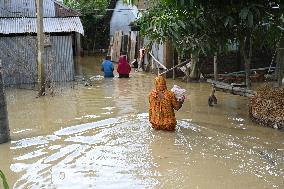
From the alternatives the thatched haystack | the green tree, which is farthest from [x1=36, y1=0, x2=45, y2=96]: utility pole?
the thatched haystack

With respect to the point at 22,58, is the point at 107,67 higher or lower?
lower

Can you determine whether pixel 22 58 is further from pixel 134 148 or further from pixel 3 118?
pixel 134 148

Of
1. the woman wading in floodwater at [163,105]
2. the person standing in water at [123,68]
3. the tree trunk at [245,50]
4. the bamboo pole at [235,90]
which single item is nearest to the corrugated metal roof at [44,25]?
the person standing in water at [123,68]

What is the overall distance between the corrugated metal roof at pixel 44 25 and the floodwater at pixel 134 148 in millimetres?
3571

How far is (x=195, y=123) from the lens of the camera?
8727mm

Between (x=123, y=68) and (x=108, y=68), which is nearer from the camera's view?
(x=123, y=68)

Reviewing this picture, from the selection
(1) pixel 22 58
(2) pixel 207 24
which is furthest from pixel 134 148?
(1) pixel 22 58

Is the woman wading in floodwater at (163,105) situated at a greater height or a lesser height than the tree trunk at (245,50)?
lesser

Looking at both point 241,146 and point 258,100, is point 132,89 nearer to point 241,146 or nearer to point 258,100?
point 258,100

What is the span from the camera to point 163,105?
767cm

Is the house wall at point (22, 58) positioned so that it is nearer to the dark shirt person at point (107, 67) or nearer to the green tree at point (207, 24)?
the dark shirt person at point (107, 67)

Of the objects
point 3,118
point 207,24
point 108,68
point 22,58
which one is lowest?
point 3,118

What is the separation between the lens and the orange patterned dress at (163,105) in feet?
25.1

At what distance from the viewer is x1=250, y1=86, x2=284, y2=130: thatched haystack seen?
8.01 meters
